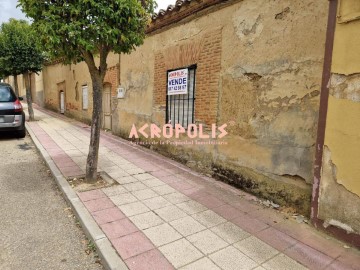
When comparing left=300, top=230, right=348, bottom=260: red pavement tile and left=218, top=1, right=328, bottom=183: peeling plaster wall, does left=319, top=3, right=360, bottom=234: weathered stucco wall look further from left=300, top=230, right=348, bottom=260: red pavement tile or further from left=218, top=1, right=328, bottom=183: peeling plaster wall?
left=218, top=1, right=328, bottom=183: peeling plaster wall

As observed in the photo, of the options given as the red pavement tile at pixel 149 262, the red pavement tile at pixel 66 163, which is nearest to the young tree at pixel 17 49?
the red pavement tile at pixel 66 163

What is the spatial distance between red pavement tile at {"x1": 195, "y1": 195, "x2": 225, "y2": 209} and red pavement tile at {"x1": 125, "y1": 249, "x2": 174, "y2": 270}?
1.37 m

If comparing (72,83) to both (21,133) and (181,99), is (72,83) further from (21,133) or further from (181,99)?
(181,99)

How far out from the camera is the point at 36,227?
332 centimetres

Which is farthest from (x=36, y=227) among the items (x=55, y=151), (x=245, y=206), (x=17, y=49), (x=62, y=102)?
(x=62, y=102)

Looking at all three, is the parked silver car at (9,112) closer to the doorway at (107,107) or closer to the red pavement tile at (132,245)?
the doorway at (107,107)

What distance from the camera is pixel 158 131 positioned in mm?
6785

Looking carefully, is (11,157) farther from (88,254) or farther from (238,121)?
(238,121)

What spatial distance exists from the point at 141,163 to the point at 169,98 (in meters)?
1.69

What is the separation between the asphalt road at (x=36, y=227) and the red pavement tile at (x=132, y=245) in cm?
27

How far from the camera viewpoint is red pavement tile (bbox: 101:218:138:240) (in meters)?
2.99

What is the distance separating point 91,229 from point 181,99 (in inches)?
142

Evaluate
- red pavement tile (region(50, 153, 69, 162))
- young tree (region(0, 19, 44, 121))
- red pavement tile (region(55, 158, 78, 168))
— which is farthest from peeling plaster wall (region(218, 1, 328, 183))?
young tree (region(0, 19, 44, 121))

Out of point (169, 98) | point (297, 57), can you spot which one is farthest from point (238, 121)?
point (169, 98)
